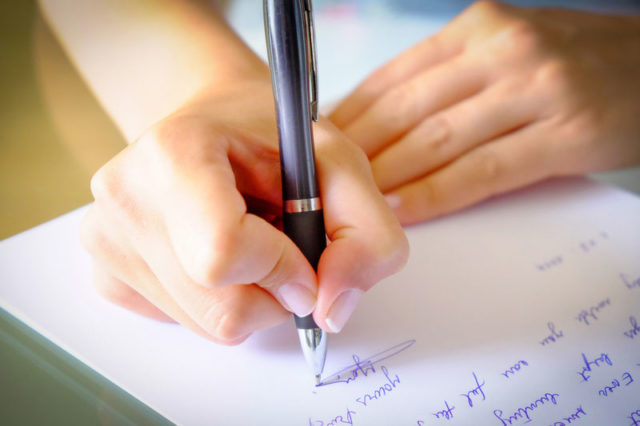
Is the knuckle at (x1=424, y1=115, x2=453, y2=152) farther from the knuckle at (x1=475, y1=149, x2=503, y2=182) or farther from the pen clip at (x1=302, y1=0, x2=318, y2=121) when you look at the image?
the pen clip at (x1=302, y1=0, x2=318, y2=121)

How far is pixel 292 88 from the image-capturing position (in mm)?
323

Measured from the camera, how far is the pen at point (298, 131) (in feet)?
1.05

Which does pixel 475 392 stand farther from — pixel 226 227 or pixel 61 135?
pixel 61 135

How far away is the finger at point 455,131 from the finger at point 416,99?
0.05ft

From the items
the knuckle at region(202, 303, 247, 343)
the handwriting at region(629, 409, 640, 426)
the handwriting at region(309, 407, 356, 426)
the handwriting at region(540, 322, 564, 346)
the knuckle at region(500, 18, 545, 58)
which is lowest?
the handwriting at region(629, 409, 640, 426)

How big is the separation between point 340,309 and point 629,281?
11.4 inches

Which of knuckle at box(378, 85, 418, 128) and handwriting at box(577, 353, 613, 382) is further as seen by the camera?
knuckle at box(378, 85, 418, 128)

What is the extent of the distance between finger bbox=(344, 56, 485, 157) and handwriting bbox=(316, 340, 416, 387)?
10.0 inches

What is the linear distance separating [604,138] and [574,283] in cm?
23

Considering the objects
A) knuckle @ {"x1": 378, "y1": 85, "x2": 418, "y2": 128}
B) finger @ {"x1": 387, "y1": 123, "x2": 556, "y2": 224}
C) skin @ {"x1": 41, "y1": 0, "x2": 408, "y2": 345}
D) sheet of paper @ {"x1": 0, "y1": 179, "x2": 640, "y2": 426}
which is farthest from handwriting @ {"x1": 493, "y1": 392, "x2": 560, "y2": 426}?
knuckle @ {"x1": 378, "y1": 85, "x2": 418, "y2": 128}

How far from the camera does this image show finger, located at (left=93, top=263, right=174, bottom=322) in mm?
398

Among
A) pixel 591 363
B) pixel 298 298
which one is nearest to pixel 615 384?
pixel 591 363

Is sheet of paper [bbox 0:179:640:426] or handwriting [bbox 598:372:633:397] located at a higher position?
sheet of paper [bbox 0:179:640:426]

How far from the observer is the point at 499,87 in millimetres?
578
